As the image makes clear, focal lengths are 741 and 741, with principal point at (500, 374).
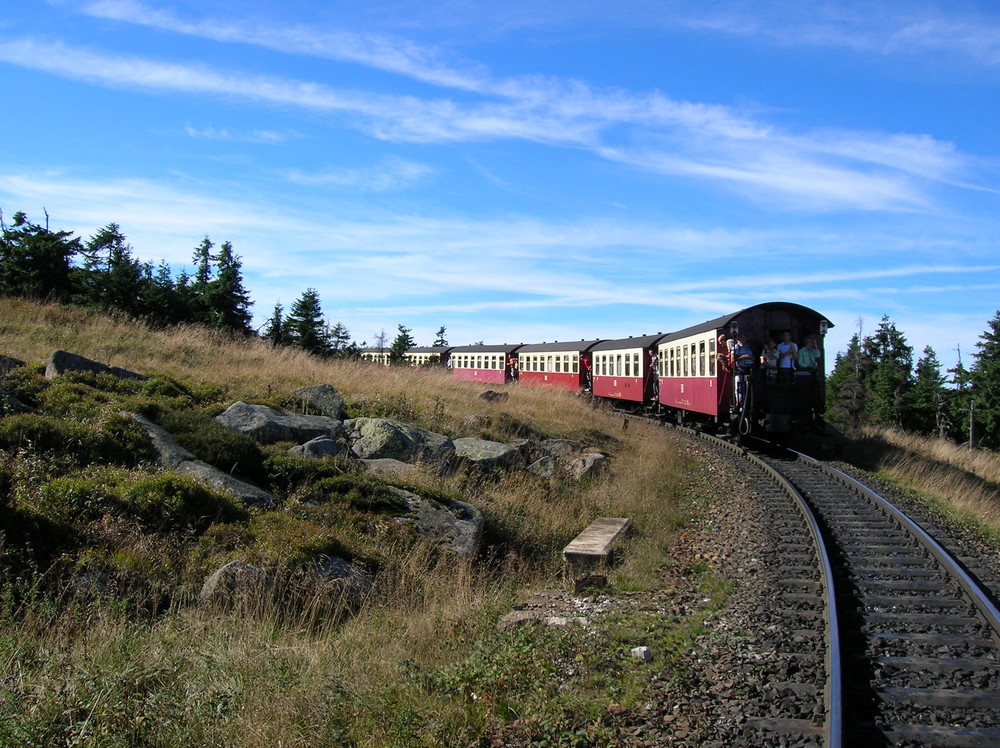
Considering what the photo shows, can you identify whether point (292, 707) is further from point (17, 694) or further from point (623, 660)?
point (623, 660)

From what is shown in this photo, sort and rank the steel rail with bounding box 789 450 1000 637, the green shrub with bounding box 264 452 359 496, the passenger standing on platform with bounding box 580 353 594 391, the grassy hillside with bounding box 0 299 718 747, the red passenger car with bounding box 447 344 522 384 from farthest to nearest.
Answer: the red passenger car with bounding box 447 344 522 384 → the passenger standing on platform with bounding box 580 353 594 391 → the green shrub with bounding box 264 452 359 496 → the steel rail with bounding box 789 450 1000 637 → the grassy hillside with bounding box 0 299 718 747

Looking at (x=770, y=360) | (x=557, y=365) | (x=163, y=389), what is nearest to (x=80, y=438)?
(x=163, y=389)

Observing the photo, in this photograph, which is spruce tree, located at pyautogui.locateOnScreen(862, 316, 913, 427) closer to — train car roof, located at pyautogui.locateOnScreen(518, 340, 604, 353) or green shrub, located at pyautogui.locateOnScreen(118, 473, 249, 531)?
train car roof, located at pyautogui.locateOnScreen(518, 340, 604, 353)

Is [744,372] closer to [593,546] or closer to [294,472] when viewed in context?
[593,546]

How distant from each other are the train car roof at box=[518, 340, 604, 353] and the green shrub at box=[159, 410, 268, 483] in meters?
25.2

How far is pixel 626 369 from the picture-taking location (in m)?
28.2

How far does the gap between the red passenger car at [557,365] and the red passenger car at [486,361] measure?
2.21ft

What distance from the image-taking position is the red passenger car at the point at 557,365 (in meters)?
33.7

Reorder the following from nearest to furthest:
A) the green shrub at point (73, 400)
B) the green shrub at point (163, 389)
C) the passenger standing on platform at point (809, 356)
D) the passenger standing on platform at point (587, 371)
A: the green shrub at point (73, 400) < the green shrub at point (163, 389) < the passenger standing on platform at point (809, 356) < the passenger standing on platform at point (587, 371)

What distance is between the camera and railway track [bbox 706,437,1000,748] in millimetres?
4297

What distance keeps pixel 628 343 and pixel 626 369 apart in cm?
101

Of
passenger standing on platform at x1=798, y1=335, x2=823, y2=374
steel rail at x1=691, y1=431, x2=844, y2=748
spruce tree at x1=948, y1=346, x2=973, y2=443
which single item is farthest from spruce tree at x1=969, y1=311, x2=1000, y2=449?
steel rail at x1=691, y1=431, x2=844, y2=748

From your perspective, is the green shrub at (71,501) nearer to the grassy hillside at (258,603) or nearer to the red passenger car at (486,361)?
the grassy hillside at (258,603)

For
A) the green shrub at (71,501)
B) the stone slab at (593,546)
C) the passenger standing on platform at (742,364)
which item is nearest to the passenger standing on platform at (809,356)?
the passenger standing on platform at (742,364)
